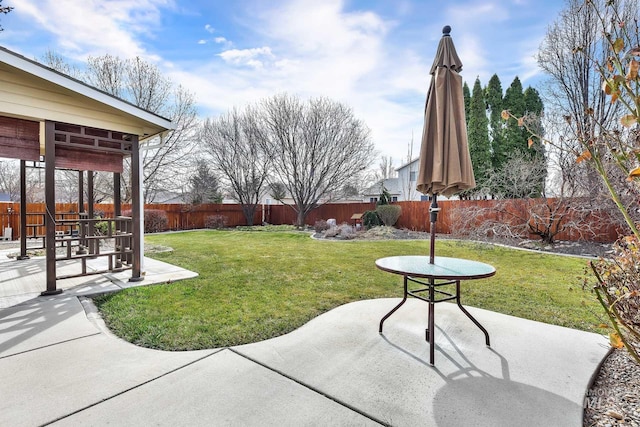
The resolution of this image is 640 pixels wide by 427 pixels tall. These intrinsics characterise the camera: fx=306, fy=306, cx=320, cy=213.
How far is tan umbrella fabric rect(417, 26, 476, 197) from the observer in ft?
8.88

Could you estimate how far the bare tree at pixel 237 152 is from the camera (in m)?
17.7

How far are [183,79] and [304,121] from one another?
6808mm

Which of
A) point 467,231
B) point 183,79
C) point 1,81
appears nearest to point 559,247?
point 467,231

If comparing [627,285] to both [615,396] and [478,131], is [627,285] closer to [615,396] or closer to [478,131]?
[615,396]

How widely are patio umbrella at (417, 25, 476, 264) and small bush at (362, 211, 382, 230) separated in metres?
11.1

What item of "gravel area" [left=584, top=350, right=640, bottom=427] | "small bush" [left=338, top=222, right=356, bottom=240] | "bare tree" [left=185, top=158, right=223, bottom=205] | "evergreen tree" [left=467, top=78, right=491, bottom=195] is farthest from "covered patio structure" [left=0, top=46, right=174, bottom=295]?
"evergreen tree" [left=467, top=78, right=491, bottom=195]

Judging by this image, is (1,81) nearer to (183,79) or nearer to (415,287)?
(415,287)

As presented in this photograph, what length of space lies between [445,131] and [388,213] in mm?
11414

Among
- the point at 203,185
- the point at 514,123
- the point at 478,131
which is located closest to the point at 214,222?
the point at 203,185

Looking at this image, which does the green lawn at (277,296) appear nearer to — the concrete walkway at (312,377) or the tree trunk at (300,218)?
the concrete walkway at (312,377)

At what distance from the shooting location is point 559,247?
888cm

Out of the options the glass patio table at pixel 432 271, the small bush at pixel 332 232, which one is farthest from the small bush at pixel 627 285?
the small bush at pixel 332 232

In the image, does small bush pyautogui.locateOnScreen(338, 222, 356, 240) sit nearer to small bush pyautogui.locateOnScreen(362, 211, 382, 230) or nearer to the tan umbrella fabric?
small bush pyautogui.locateOnScreen(362, 211, 382, 230)

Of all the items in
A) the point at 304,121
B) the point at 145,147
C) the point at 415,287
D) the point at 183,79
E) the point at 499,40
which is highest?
the point at 183,79
